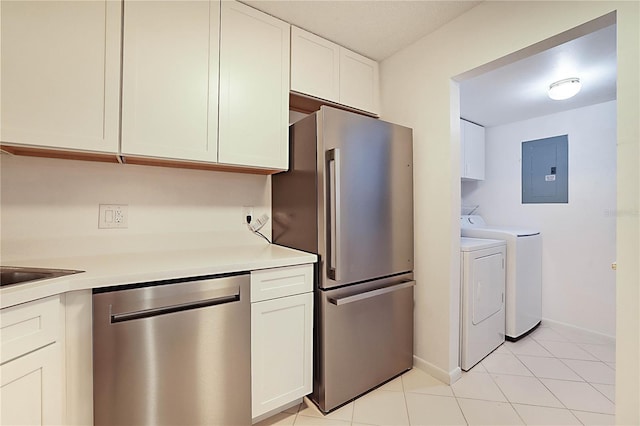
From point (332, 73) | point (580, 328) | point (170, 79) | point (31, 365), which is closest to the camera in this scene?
point (31, 365)

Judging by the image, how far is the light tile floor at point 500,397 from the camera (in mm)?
1529

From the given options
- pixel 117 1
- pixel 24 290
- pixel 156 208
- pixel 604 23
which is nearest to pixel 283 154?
pixel 156 208

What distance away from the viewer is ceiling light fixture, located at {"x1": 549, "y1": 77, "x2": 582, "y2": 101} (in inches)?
83.1

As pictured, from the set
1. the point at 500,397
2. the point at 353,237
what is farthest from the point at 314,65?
the point at 500,397

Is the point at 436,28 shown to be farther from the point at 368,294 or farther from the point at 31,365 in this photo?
the point at 31,365

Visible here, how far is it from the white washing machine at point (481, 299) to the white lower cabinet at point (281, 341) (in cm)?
120

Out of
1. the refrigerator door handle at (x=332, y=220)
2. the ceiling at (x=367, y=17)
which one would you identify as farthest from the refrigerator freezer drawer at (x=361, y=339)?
the ceiling at (x=367, y=17)

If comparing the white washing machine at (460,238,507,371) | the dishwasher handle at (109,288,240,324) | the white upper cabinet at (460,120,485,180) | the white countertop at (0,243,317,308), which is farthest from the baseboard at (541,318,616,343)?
the dishwasher handle at (109,288,240,324)

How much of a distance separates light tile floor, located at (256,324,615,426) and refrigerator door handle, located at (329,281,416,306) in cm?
62

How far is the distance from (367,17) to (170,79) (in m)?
1.24

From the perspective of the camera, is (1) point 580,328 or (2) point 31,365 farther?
(1) point 580,328

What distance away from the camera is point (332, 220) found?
5.11 ft

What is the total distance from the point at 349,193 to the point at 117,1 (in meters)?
1.47

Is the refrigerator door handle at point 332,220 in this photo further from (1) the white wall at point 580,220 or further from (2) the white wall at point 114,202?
(1) the white wall at point 580,220
